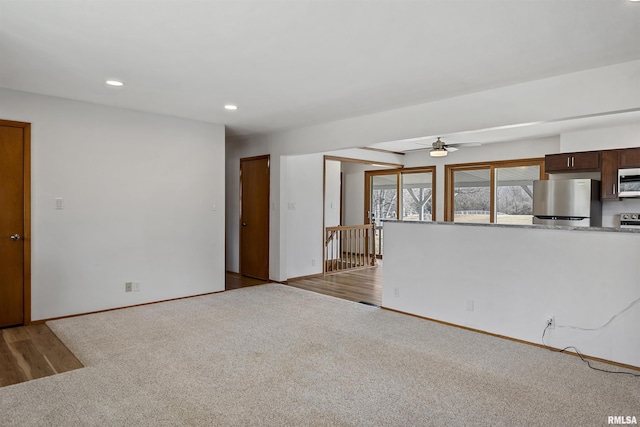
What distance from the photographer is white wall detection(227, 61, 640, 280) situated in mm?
3215

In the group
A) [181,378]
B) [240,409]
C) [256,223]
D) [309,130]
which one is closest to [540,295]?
[240,409]

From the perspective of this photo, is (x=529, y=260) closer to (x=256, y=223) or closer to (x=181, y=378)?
(x=181, y=378)

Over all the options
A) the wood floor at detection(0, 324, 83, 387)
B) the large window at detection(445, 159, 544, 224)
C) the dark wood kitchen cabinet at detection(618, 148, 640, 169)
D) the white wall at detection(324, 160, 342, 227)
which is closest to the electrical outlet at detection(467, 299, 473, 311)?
the dark wood kitchen cabinet at detection(618, 148, 640, 169)

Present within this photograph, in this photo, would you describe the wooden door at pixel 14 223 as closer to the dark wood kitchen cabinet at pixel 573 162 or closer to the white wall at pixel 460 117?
the white wall at pixel 460 117

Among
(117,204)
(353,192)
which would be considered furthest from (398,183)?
(117,204)

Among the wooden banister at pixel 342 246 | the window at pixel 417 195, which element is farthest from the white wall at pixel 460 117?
the window at pixel 417 195

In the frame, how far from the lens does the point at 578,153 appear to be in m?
5.68

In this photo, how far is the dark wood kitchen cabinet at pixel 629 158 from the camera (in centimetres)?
520

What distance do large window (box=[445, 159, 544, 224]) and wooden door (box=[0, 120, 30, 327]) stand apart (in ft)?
22.3

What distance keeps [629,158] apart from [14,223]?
7.55 meters

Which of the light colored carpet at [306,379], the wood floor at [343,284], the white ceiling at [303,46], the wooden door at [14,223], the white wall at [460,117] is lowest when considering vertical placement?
the light colored carpet at [306,379]

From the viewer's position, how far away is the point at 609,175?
17.7 ft

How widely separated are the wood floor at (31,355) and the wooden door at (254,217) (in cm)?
325

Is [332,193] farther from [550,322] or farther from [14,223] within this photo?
[14,223]
